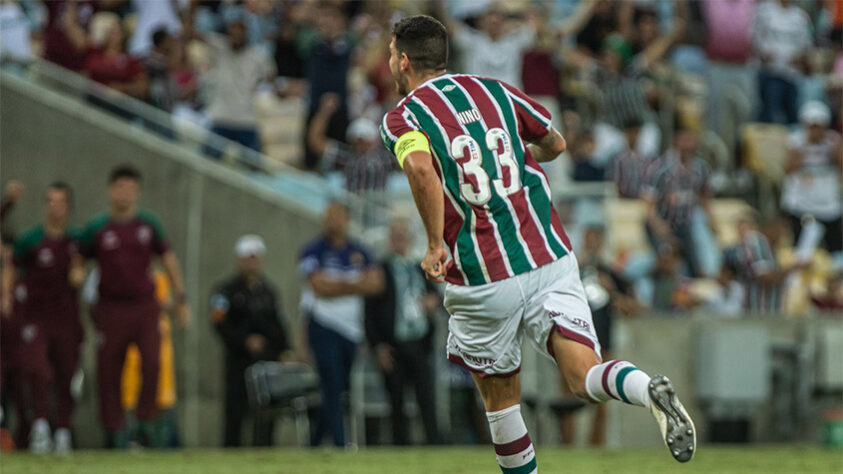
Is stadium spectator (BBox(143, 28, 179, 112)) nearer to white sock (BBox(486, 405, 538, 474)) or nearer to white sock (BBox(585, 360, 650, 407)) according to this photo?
white sock (BBox(486, 405, 538, 474))

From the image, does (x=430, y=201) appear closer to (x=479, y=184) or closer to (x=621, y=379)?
(x=479, y=184)

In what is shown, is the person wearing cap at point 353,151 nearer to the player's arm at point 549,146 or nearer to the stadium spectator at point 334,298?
the stadium spectator at point 334,298

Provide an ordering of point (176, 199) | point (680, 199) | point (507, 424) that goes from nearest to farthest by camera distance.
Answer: point (507, 424) < point (176, 199) < point (680, 199)

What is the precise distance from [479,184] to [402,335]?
24.4 ft

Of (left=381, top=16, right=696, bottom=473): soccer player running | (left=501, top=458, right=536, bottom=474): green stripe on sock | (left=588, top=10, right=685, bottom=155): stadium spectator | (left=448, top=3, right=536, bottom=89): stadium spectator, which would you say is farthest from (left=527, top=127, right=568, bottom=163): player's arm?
(left=588, top=10, right=685, bottom=155): stadium spectator

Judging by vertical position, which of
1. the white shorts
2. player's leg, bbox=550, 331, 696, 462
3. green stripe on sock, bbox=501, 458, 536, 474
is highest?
the white shorts

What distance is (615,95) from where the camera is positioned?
1841 centimetres

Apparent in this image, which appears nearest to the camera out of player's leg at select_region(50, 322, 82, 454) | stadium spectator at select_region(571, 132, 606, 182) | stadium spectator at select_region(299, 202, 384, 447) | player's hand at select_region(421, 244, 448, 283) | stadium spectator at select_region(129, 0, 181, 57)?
player's hand at select_region(421, 244, 448, 283)

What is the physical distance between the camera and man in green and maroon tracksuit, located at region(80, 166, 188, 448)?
40.5 ft

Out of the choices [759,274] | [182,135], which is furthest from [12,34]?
[759,274]

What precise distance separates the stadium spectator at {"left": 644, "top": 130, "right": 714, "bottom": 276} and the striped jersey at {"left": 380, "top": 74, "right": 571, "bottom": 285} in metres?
9.31

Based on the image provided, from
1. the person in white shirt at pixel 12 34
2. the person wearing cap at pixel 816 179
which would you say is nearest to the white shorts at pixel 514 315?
the person in white shirt at pixel 12 34

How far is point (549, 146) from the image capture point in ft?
22.2

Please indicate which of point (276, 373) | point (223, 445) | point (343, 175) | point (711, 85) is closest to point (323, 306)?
point (276, 373)
